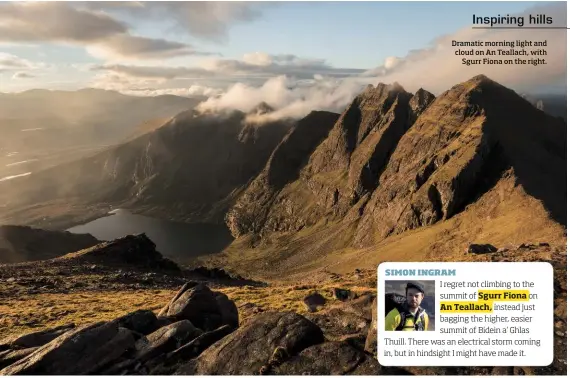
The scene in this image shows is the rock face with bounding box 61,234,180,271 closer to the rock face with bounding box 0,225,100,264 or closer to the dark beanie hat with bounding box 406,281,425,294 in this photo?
the rock face with bounding box 0,225,100,264

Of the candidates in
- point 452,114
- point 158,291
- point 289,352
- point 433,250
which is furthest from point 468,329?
point 452,114

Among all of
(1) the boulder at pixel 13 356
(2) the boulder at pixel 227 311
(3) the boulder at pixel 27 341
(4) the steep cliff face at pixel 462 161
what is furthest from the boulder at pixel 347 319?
(4) the steep cliff face at pixel 462 161

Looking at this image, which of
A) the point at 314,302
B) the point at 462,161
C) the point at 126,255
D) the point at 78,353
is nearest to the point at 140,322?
the point at 78,353

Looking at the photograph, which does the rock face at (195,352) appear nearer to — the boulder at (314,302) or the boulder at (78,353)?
the boulder at (78,353)

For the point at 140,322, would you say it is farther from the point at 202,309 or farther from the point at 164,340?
the point at 202,309

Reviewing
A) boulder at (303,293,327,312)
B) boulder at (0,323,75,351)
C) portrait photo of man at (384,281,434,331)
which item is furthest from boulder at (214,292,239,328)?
portrait photo of man at (384,281,434,331)

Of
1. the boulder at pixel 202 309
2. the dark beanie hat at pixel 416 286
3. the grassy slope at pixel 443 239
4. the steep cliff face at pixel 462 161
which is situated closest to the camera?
the dark beanie hat at pixel 416 286
